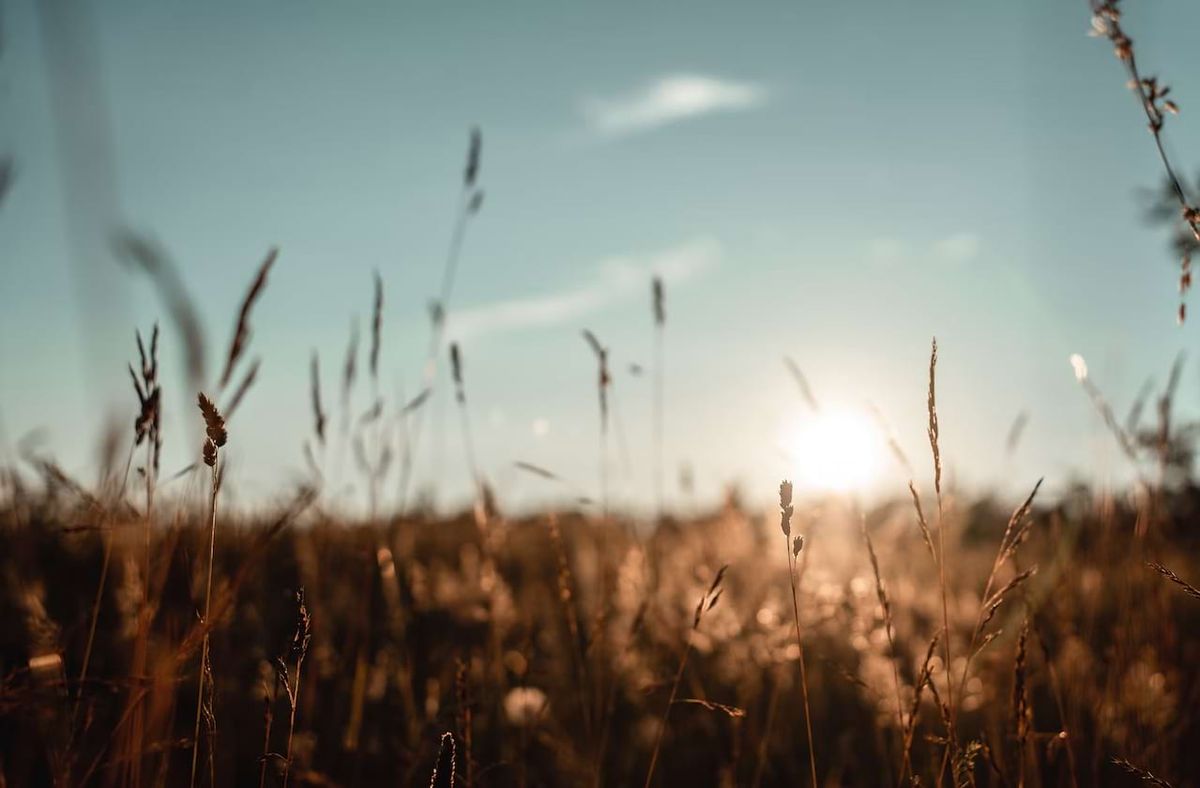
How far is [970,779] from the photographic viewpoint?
4.34 feet

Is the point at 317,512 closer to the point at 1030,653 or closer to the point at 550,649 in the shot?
the point at 550,649

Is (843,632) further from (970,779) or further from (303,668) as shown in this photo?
(970,779)

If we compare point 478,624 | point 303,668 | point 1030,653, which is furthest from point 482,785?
point 1030,653

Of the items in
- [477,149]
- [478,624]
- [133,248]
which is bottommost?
[478,624]

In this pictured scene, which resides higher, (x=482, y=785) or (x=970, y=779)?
(x=970, y=779)

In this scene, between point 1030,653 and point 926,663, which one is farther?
point 1030,653

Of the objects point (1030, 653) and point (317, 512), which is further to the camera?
point (1030, 653)

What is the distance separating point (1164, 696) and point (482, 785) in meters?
1.88

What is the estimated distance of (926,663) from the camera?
1.29m

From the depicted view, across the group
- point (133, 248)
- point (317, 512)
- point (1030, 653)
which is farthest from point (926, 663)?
point (1030, 653)

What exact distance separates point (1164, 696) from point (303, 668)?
266 centimetres

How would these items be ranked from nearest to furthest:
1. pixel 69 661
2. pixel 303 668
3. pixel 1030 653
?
pixel 69 661
pixel 303 668
pixel 1030 653

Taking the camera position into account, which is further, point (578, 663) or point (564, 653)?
point (564, 653)

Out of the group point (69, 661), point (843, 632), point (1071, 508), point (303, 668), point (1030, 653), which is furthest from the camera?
point (843, 632)
